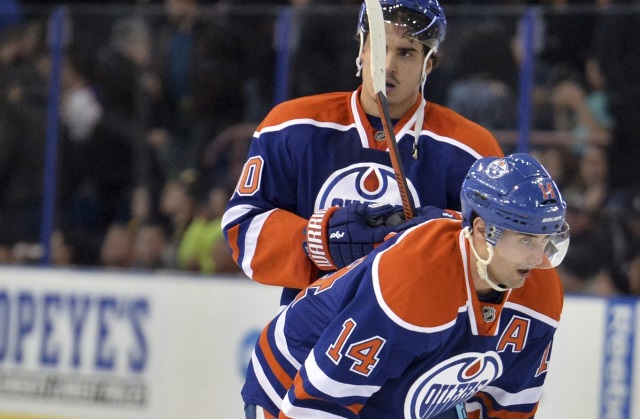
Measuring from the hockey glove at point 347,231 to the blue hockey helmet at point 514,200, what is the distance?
9.8 inches

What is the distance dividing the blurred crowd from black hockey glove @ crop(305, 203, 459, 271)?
2200mm

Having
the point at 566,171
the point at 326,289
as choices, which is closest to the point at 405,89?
the point at 326,289

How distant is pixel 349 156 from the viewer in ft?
8.42

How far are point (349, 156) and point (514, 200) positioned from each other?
0.56 metres

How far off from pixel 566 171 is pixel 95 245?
2117 millimetres

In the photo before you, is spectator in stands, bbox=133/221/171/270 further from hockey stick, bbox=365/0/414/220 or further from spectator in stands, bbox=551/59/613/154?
hockey stick, bbox=365/0/414/220

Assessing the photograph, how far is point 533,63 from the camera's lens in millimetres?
4543

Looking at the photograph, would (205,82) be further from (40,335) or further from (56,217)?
(40,335)

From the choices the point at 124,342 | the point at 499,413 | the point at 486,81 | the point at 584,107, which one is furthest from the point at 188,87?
the point at 499,413

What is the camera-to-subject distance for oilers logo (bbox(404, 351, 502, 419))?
224cm

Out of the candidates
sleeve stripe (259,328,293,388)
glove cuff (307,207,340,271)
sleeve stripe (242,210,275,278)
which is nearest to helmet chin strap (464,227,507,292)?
glove cuff (307,207,340,271)

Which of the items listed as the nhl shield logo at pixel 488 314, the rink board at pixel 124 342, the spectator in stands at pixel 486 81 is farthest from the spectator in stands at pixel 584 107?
the nhl shield logo at pixel 488 314

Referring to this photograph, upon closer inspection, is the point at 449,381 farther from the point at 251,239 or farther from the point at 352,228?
the point at 251,239

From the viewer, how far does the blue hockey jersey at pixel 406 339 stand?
2.11 m
